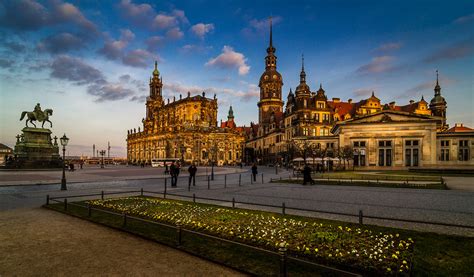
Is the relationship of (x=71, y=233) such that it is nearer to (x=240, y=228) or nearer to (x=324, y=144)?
(x=240, y=228)

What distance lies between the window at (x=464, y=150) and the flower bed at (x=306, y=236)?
6330 cm

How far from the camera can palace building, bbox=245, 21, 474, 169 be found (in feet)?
179

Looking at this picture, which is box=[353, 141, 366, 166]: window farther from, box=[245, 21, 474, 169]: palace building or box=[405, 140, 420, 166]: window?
box=[405, 140, 420, 166]: window

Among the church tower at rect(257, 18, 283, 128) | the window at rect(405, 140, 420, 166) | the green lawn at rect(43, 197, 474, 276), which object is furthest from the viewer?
the church tower at rect(257, 18, 283, 128)

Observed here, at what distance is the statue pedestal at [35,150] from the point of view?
50.8 meters

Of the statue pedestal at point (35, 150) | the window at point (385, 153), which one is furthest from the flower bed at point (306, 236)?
the window at point (385, 153)

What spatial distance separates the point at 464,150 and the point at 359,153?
843 inches

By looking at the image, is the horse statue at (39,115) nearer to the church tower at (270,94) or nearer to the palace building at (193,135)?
the palace building at (193,135)

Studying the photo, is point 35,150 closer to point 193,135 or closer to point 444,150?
point 193,135

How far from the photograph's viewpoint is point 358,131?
191ft

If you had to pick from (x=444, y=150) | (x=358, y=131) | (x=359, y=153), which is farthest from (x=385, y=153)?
(x=444, y=150)

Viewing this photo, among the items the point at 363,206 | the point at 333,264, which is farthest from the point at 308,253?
the point at 363,206

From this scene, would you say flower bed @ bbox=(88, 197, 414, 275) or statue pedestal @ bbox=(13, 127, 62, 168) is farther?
statue pedestal @ bbox=(13, 127, 62, 168)

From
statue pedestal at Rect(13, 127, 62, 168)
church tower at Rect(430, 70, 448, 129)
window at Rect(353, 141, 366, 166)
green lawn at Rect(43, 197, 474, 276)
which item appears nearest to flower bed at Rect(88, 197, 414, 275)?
green lawn at Rect(43, 197, 474, 276)
